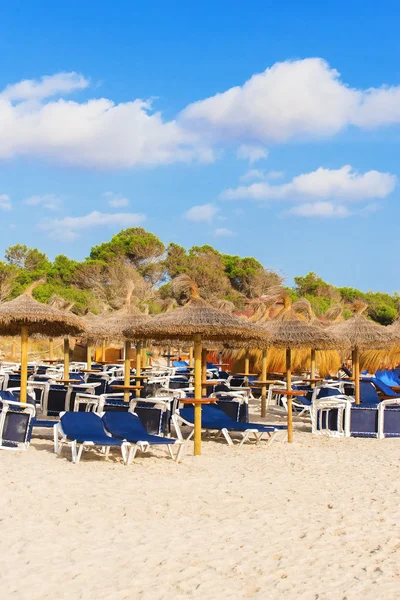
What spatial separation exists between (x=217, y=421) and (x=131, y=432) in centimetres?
194

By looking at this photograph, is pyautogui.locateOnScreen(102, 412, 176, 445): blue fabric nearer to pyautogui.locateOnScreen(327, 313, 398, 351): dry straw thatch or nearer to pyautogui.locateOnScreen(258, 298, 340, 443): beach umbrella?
pyautogui.locateOnScreen(258, 298, 340, 443): beach umbrella

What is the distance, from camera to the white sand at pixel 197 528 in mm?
4039

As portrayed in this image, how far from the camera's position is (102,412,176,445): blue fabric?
26.7ft

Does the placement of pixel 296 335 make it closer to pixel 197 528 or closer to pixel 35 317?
pixel 35 317

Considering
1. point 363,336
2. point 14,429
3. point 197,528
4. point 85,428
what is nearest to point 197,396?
point 85,428

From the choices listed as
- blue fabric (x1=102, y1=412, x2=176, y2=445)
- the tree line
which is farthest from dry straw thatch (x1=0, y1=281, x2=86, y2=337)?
the tree line

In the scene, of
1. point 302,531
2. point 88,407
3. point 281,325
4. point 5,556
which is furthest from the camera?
point 281,325

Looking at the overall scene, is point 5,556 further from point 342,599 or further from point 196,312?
point 196,312

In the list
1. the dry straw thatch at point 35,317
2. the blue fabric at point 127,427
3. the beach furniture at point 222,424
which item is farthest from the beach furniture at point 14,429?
the beach furniture at point 222,424

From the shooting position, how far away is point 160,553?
15.2 feet

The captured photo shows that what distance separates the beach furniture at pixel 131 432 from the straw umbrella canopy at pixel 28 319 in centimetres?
177

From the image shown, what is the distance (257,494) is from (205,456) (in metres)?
2.24

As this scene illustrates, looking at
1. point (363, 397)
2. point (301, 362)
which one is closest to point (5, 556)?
point (363, 397)

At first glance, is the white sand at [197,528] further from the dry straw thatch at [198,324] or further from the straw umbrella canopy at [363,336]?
the straw umbrella canopy at [363,336]
